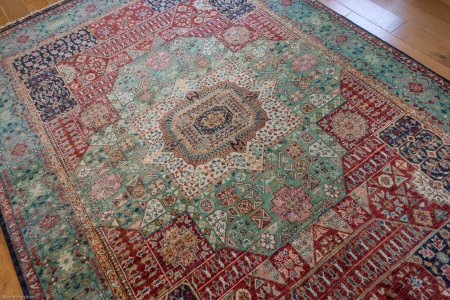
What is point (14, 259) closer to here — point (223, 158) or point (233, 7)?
point (223, 158)

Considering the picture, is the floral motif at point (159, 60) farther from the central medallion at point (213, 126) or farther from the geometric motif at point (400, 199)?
the geometric motif at point (400, 199)

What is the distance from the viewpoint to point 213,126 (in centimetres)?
204

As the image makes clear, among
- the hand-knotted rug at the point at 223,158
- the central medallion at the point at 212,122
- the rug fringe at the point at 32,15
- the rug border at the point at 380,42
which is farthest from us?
the rug fringe at the point at 32,15

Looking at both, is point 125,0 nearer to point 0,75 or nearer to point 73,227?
point 0,75

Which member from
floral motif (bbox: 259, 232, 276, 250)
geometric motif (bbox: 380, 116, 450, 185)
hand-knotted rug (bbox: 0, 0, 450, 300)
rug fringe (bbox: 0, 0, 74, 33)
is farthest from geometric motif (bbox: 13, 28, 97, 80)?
geometric motif (bbox: 380, 116, 450, 185)

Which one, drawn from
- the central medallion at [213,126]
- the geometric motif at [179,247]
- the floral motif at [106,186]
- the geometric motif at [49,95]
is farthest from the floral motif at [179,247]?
the geometric motif at [49,95]

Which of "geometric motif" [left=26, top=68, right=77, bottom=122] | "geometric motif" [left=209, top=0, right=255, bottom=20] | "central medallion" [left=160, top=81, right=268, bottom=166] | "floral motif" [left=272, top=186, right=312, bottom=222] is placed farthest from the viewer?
"geometric motif" [left=209, top=0, right=255, bottom=20]

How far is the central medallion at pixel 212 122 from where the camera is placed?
196 cm

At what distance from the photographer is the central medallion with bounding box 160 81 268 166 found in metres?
1.96

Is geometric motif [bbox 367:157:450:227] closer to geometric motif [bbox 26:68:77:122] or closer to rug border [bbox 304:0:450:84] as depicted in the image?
rug border [bbox 304:0:450:84]

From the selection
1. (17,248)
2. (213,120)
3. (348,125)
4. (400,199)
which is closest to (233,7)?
(213,120)

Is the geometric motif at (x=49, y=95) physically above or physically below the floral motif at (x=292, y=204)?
above

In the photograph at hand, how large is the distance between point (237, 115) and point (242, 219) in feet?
2.13

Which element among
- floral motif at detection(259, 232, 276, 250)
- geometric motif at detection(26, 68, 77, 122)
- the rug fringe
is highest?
the rug fringe
